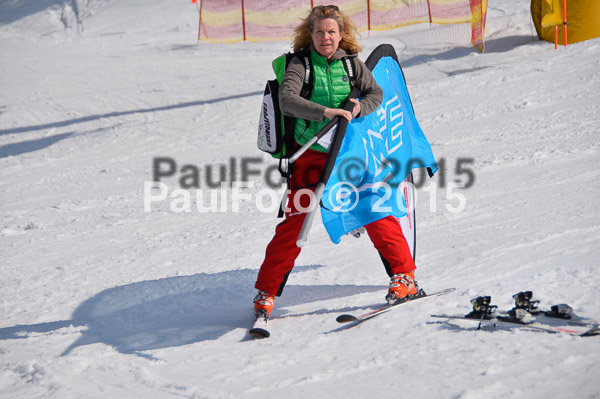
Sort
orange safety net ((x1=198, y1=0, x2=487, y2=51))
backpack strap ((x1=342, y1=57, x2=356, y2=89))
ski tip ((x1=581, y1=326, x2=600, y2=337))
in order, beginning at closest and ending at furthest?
ski tip ((x1=581, y1=326, x2=600, y2=337)), backpack strap ((x1=342, y1=57, x2=356, y2=89)), orange safety net ((x1=198, y1=0, x2=487, y2=51))

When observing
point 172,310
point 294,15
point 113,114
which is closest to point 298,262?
point 172,310

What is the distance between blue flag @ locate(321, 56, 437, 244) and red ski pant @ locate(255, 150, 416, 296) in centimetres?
10

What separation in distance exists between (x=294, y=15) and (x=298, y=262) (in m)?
A: 10.1

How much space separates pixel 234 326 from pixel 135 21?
79.2 ft

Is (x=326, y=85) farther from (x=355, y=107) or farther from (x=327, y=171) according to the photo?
(x=327, y=171)

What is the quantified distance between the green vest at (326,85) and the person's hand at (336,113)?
155mm

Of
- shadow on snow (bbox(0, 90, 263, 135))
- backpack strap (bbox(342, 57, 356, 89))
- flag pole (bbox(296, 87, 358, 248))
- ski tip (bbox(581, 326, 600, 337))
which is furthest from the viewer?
shadow on snow (bbox(0, 90, 263, 135))

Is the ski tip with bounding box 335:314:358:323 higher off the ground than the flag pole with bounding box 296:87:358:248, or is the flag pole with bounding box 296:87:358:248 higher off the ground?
the flag pole with bounding box 296:87:358:248

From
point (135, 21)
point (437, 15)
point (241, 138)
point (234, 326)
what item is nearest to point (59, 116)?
point (241, 138)

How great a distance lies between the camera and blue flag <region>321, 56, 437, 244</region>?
3.18m

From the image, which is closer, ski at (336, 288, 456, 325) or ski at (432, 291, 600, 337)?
ski at (432, 291, 600, 337)

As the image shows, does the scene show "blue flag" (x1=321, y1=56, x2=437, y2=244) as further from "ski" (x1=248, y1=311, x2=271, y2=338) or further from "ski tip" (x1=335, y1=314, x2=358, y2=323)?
"ski" (x1=248, y1=311, x2=271, y2=338)

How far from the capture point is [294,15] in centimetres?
1342

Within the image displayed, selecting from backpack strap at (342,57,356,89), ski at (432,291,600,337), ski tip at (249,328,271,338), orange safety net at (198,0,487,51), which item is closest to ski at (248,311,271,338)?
ski tip at (249,328,271,338)
